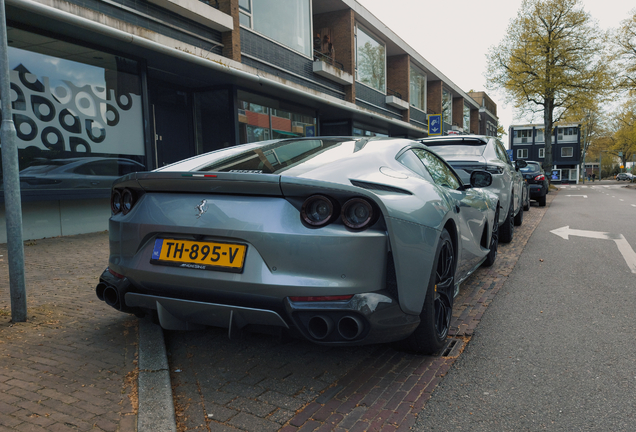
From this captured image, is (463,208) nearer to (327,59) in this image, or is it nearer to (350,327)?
(350,327)

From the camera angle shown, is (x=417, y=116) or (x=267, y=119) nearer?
(x=267, y=119)

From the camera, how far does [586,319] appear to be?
377 cm

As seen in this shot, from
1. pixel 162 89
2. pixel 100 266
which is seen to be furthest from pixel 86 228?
pixel 162 89

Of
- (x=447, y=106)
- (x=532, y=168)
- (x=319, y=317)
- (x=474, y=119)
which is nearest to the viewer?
(x=319, y=317)

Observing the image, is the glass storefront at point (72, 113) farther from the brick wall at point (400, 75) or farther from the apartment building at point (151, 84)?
the brick wall at point (400, 75)

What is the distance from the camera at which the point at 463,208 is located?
3941 millimetres

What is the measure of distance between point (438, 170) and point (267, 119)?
11.2m

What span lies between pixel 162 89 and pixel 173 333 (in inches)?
377

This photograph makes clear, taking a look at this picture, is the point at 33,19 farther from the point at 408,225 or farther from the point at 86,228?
the point at 408,225

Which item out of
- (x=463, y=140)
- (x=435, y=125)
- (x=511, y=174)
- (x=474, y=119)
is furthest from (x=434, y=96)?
(x=463, y=140)

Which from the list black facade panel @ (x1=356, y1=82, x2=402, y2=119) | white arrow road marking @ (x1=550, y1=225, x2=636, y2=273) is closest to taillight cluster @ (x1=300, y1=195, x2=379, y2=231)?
white arrow road marking @ (x1=550, y1=225, x2=636, y2=273)

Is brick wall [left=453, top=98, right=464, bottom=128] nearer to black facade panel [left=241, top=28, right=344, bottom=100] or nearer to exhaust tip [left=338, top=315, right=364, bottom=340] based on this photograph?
black facade panel [left=241, top=28, right=344, bottom=100]

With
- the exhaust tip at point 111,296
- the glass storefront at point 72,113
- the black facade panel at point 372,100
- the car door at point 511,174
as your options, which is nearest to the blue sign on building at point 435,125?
the car door at point 511,174

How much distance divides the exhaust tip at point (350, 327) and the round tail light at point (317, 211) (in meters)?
0.49
